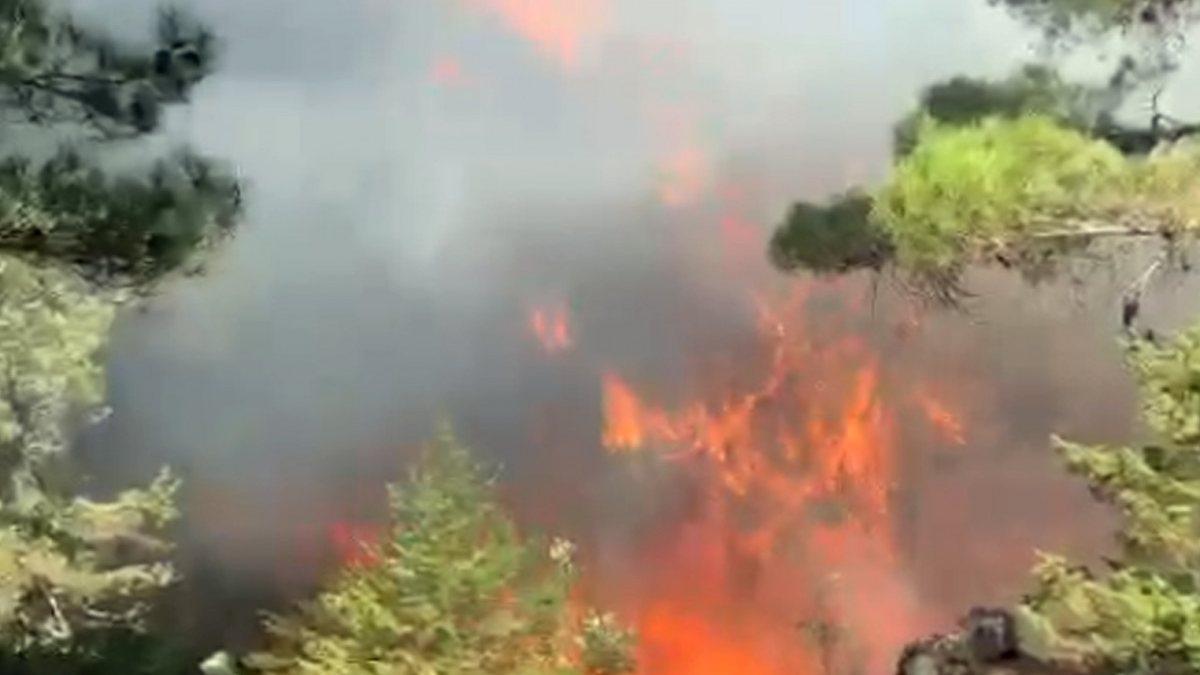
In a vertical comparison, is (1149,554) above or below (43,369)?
below

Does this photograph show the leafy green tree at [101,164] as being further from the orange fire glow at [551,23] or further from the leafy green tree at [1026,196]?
the orange fire glow at [551,23]

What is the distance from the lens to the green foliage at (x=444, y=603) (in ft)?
17.0

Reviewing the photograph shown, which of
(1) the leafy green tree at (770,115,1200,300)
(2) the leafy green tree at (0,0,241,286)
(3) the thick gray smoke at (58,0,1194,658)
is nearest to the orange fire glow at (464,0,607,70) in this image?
(3) the thick gray smoke at (58,0,1194,658)

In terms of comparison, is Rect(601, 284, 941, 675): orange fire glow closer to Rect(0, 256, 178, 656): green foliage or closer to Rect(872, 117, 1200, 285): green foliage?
Rect(0, 256, 178, 656): green foliage

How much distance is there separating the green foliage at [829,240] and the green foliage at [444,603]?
1.63 meters

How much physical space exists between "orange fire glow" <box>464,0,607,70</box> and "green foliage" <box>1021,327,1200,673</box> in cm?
621

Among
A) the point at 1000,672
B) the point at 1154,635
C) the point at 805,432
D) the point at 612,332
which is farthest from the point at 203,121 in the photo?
the point at 1154,635

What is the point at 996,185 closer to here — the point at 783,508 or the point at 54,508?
the point at 54,508

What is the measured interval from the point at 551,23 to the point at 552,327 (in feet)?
5.70

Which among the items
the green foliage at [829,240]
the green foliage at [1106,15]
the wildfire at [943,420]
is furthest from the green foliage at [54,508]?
the wildfire at [943,420]

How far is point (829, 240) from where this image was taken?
413 cm

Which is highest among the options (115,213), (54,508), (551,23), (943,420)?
(551,23)

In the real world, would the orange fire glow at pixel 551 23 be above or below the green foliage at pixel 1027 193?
above

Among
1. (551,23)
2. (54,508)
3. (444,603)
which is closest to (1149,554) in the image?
(444,603)
